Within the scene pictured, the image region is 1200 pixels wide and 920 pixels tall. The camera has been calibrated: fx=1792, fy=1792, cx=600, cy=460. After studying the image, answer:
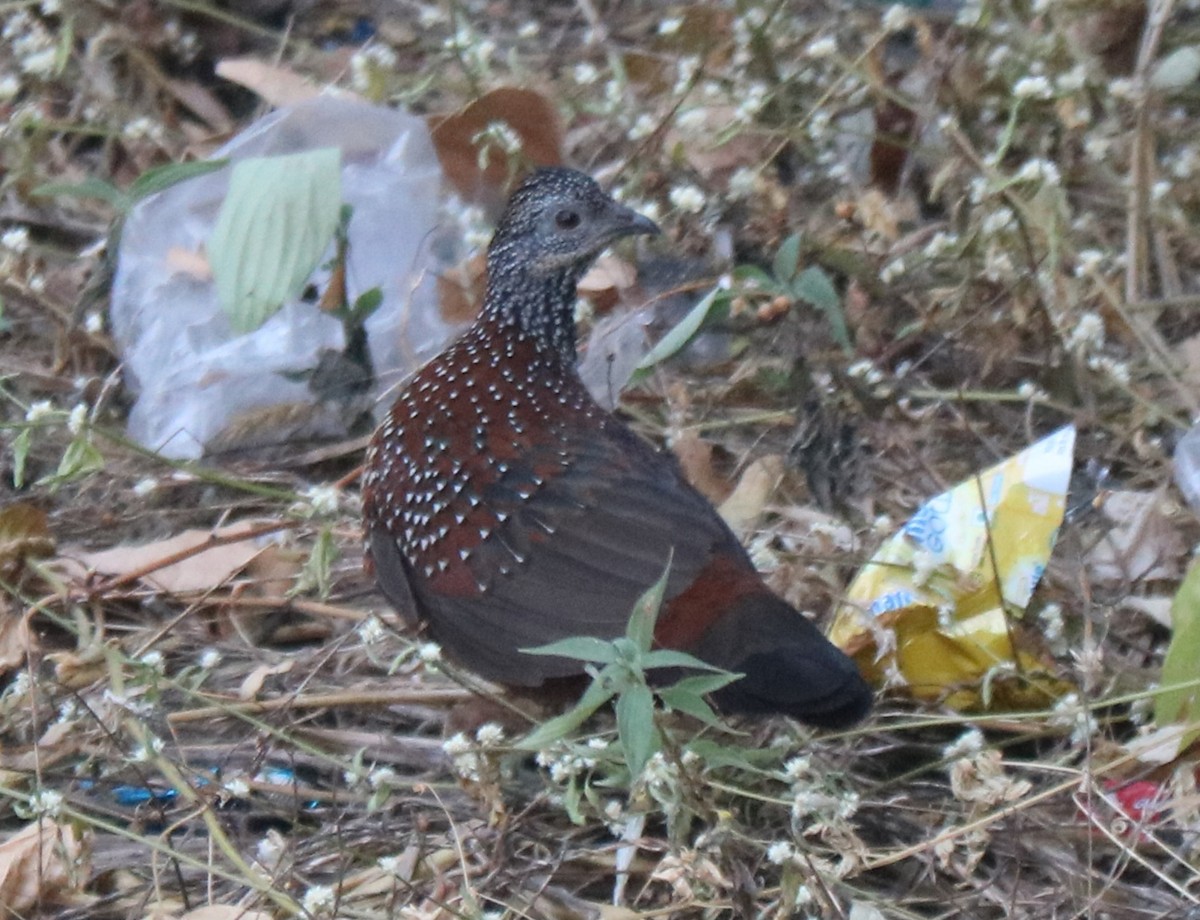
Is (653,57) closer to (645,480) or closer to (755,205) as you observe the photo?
(755,205)

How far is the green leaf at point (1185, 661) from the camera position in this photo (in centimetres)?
238

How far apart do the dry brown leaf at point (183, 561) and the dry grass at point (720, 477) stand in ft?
0.10

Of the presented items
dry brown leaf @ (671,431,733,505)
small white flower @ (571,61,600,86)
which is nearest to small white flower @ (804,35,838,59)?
small white flower @ (571,61,600,86)

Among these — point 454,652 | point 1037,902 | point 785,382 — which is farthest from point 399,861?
point 785,382

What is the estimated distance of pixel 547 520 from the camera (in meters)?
2.67

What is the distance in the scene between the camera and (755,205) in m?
3.82

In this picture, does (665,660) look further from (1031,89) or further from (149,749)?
(1031,89)

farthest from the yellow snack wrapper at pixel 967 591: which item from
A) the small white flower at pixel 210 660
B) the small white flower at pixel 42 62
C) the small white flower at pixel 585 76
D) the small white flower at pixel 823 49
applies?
the small white flower at pixel 42 62

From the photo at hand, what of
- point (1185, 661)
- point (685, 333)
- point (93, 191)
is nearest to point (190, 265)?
point (93, 191)

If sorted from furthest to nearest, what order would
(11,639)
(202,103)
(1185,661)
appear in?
1. (202,103)
2. (11,639)
3. (1185,661)

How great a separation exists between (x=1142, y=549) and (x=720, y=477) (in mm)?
824

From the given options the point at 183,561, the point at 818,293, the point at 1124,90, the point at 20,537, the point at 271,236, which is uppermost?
the point at 271,236

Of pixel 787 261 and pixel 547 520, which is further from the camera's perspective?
pixel 787 261

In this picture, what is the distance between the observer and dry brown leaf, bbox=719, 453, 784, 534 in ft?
10.8
